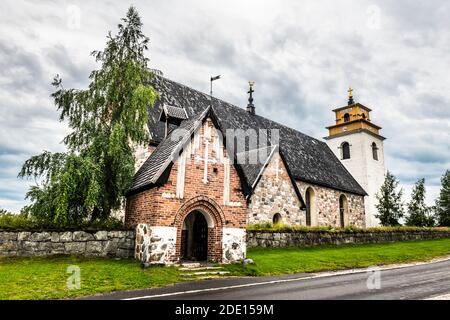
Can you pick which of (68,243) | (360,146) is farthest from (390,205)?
(68,243)

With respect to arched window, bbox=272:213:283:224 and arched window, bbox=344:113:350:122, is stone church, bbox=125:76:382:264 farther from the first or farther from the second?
arched window, bbox=344:113:350:122

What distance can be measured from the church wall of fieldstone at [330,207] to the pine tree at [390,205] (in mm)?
2290

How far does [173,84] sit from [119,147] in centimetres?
1206

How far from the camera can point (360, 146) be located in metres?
36.9

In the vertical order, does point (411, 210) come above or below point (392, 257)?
above

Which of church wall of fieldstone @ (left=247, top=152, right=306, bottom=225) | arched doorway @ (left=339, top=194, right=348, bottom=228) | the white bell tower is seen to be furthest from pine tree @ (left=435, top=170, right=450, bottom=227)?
church wall of fieldstone @ (left=247, top=152, right=306, bottom=225)

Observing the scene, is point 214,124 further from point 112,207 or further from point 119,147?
point 112,207

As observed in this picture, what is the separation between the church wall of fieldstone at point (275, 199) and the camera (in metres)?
19.5

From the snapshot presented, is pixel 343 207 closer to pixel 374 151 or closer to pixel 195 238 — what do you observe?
pixel 374 151

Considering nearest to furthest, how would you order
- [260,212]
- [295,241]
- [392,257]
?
[392,257]
[295,241]
[260,212]

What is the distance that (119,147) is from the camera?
13656 mm

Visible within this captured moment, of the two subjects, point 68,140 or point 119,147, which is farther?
point 68,140
